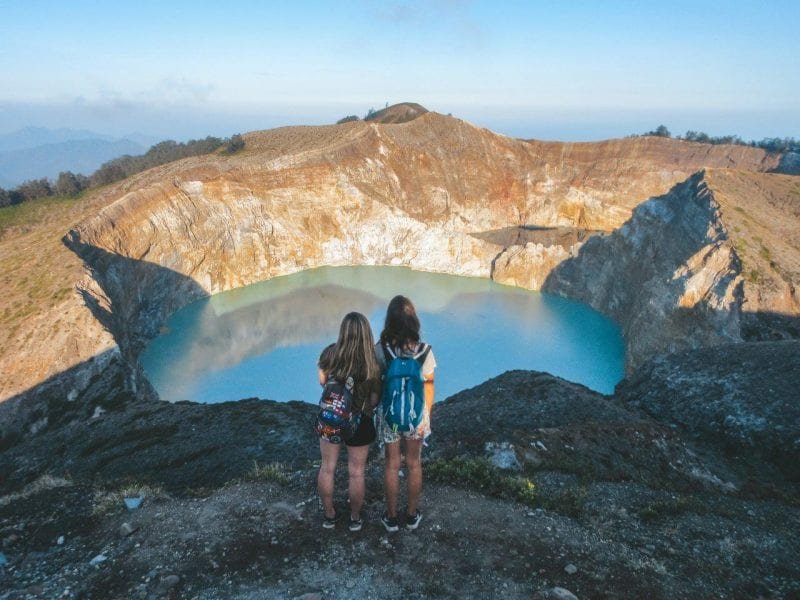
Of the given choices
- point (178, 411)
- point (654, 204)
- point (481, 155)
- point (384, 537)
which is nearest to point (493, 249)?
point (481, 155)

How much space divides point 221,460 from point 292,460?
2.09 m

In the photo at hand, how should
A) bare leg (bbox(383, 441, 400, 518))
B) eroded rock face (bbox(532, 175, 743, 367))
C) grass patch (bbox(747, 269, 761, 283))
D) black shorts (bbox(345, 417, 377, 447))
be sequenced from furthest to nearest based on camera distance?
eroded rock face (bbox(532, 175, 743, 367)) < grass patch (bbox(747, 269, 761, 283)) < bare leg (bbox(383, 441, 400, 518)) < black shorts (bbox(345, 417, 377, 447))

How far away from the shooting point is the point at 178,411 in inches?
643

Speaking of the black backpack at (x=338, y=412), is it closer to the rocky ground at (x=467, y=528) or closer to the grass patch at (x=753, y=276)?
the rocky ground at (x=467, y=528)

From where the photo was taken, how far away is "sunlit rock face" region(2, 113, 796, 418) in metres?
42.2

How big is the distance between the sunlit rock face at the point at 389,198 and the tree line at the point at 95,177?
4.57 meters

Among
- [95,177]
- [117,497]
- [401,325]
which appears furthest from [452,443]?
[95,177]

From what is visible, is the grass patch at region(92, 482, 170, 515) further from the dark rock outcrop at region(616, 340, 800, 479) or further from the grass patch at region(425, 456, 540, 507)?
the dark rock outcrop at region(616, 340, 800, 479)

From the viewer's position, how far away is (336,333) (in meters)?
33.2

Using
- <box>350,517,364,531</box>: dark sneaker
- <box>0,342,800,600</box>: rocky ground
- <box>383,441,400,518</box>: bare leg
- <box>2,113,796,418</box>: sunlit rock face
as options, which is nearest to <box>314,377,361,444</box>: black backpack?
<box>383,441,400,518</box>: bare leg

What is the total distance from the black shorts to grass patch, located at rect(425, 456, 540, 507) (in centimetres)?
263

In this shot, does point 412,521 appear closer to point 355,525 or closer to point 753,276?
point 355,525

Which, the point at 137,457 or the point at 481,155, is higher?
the point at 481,155

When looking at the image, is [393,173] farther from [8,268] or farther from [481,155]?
[8,268]
